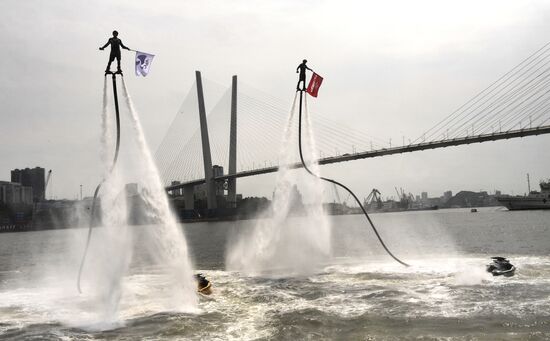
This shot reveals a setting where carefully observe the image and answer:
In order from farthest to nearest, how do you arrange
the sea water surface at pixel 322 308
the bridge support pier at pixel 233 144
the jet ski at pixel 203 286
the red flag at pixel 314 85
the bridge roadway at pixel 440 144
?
the bridge support pier at pixel 233 144 → the bridge roadway at pixel 440 144 → the red flag at pixel 314 85 → the jet ski at pixel 203 286 → the sea water surface at pixel 322 308

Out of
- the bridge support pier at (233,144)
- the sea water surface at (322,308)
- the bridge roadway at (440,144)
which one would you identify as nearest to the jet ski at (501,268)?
the sea water surface at (322,308)

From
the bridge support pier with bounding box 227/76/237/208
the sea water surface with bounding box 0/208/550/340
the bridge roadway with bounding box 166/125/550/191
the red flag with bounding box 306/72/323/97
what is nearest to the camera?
the sea water surface with bounding box 0/208/550/340

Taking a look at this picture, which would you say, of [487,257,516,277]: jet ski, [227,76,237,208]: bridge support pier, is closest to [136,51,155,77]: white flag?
[487,257,516,277]: jet ski

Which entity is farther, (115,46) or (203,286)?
(203,286)

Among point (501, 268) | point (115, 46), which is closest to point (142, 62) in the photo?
point (115, 46)

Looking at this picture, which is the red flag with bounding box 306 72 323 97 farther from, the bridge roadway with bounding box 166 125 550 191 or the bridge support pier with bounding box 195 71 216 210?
the bridge support pier with bounding box 195 71 216 210

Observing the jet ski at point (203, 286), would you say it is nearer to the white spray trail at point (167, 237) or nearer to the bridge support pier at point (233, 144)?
the white spray trail at point (167, 237)

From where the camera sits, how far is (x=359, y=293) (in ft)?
73.4

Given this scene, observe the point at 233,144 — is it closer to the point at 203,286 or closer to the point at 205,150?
the point at 205,150

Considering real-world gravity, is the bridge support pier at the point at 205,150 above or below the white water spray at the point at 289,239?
above

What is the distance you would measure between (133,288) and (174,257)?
513 centimetres

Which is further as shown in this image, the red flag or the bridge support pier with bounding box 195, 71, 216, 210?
the bridge support pier with bounding box 195, 71, 216, 210

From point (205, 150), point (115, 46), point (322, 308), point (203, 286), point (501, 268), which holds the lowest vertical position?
point (322, 308)

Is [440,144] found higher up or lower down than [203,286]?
higher up
